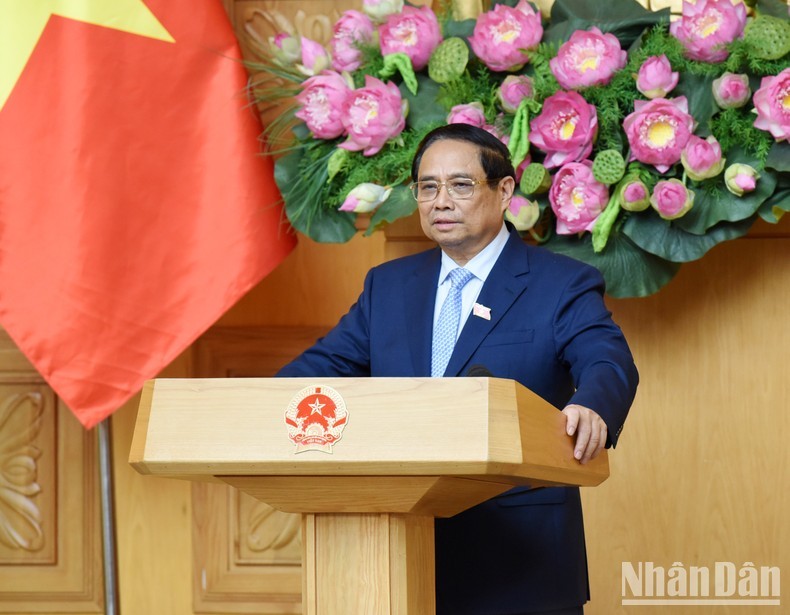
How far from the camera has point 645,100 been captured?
7.81 feet

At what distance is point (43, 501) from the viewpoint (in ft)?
10.6

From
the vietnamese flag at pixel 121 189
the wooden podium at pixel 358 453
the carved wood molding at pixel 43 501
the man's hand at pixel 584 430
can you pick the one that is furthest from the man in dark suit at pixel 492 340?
the carved wood molding at pixel 43 501

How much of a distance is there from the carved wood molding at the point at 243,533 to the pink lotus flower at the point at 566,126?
3.46 ft

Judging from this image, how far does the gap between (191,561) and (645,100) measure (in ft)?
6.00

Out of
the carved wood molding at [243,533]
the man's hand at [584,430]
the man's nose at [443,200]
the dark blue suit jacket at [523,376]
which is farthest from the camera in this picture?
the carved wood molding at [243,533]

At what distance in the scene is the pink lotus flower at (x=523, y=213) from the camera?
2428 mm

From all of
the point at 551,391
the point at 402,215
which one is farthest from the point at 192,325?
the point at 551,391

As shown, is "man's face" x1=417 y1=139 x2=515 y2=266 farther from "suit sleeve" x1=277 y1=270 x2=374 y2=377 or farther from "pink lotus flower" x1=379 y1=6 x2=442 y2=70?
"pink lotus flower" x1=379 y1=6 x2=442 y2=70

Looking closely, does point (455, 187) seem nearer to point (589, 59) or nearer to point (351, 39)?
point (589, 59)

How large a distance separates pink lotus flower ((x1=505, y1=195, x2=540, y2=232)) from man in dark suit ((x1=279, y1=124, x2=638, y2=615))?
0.34 m

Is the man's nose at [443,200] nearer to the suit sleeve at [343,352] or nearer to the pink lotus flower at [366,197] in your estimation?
the suit sleeve at [343,352]

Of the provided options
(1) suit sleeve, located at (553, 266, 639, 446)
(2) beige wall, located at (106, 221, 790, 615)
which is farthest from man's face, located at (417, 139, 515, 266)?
(2) beige wall, located at (106, 221, 790, 615)

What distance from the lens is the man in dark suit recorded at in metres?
1.85

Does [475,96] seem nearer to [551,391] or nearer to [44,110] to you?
[551,391]
